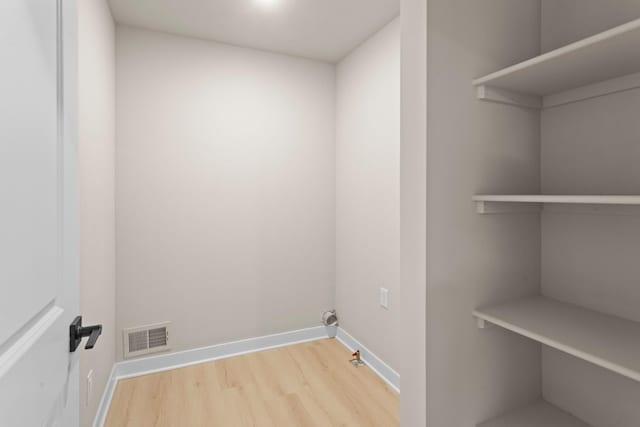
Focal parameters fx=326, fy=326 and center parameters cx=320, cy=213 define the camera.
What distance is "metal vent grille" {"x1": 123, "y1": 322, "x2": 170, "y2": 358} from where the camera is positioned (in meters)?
2.34

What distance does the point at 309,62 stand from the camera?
2.87 m

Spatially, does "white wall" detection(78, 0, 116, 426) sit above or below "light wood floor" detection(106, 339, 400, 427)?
above

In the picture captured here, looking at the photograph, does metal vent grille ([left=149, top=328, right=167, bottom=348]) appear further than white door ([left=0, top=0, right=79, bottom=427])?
Yes

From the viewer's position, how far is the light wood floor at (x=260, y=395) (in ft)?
6.21

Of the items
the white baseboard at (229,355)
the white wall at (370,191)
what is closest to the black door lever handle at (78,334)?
the white baseboard at (229,355)

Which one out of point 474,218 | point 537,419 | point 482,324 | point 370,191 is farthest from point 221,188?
point 537,419

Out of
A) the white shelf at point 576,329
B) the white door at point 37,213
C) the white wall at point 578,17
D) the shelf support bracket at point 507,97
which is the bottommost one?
the white shelf at point 576,329

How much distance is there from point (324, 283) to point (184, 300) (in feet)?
3.90

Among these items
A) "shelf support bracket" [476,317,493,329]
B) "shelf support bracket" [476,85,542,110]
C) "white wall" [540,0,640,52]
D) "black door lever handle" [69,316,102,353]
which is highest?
"white wall" [540,0,640,52]

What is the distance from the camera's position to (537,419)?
4.27 feet

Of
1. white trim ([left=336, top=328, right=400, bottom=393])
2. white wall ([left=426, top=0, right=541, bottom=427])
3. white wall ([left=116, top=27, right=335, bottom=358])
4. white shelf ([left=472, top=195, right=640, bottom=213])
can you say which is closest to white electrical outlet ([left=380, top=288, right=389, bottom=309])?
white trim ([left=336, top=328, right=400, bottom=393])

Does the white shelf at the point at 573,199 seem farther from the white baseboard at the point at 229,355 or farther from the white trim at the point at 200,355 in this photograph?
the white trim at the point at 200,355

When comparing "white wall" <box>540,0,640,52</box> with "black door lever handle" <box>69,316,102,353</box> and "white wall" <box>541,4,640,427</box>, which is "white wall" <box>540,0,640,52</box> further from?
"black door lever handle" <box>69,316,102,353</box>

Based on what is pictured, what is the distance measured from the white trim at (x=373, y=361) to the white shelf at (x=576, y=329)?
3.97 feet
